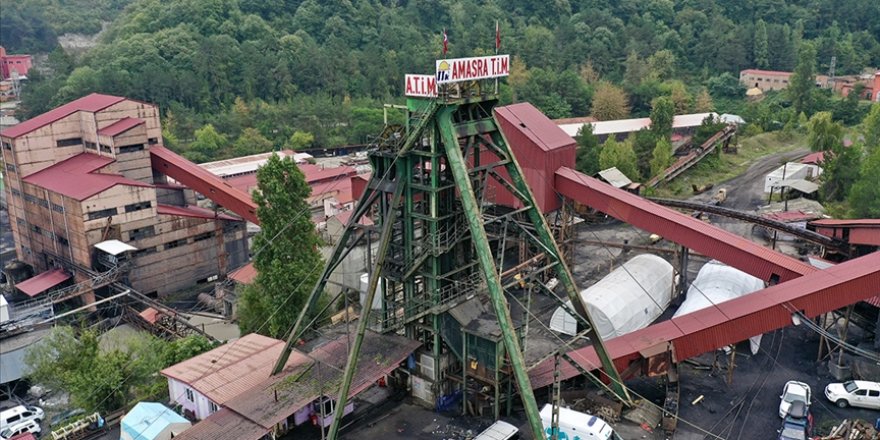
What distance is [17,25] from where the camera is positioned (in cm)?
13050

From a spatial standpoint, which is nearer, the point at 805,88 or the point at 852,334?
the point at 852,334

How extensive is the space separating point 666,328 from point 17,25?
5665 inches

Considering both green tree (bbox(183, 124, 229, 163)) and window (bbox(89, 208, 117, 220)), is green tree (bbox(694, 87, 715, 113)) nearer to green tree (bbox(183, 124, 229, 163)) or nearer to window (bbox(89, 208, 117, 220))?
green tree (bbox(183, 124, 229, 163))

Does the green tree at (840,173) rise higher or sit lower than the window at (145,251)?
higher

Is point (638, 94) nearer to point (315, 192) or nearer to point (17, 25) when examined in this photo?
point (315, 192)

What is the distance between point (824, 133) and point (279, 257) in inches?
1903

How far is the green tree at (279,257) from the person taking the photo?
1227 inches

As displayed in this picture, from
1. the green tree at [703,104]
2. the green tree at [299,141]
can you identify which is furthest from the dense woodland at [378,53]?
the green tree at [299,141]

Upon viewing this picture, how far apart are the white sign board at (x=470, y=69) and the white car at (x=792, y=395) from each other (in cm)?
1501

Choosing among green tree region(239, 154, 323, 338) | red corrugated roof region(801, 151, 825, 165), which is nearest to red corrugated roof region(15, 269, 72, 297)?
green tree region(239, 154, 323, 338)

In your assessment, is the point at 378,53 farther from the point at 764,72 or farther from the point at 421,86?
the point at 421,86

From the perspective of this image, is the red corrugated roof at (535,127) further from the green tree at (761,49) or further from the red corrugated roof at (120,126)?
the green tree at (761,49)

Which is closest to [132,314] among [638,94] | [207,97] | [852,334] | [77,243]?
[77,243]

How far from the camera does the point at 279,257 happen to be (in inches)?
1232
